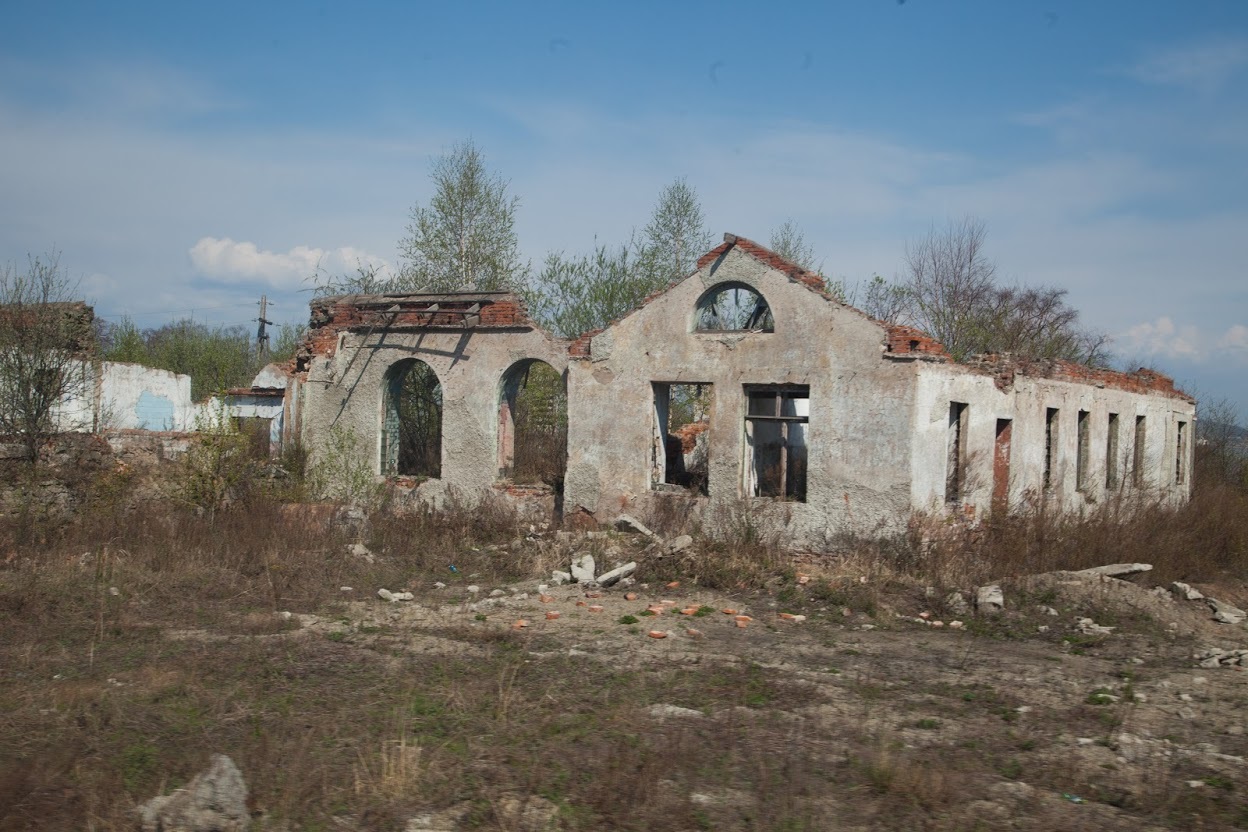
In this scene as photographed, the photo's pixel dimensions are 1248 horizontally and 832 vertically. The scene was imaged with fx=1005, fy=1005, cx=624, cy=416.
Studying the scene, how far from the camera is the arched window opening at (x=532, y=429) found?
16812 millimetres

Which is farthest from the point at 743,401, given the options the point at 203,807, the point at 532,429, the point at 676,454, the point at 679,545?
the point at 203,807

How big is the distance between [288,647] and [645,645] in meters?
3.32

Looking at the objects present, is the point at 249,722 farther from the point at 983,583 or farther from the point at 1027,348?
the point at 1027,348

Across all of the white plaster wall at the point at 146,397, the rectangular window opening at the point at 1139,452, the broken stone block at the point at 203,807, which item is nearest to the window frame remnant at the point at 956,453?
the rectangular window opening at the point at 1139,452

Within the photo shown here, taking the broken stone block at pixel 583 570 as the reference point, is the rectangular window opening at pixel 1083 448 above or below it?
above

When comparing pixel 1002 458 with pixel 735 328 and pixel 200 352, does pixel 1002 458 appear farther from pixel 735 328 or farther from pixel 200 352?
pixel 200 352

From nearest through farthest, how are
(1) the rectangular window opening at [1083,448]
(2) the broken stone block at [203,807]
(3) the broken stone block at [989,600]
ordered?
(2) the broken stone block at [203,807] < (3) the broken stone block at [989,600] < (1) the rectangular window opening at [1083,448]

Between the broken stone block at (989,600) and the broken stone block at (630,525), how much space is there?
4734 mm

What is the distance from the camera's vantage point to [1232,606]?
12461 millimetres

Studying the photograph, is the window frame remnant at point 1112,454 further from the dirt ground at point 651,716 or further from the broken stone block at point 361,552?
the broken stone block at point 361,552

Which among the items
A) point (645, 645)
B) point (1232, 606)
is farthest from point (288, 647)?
point (1232, 606)

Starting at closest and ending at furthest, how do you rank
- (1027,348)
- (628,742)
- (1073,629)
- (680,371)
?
(628,742) < (1073,629) < (680,371) < (1027,348)

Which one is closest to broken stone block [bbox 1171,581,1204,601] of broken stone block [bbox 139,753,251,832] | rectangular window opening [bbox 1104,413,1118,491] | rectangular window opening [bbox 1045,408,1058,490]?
rectangular window opening [bbox 1045,408,1058,490]

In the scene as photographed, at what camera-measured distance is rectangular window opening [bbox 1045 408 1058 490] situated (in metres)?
16.8
